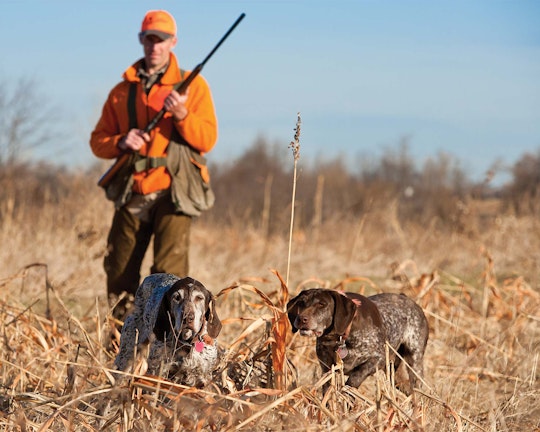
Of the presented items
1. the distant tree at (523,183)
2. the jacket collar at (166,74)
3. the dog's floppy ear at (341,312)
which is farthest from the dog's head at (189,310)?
the distant tree at (523,183)

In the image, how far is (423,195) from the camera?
31047 mm

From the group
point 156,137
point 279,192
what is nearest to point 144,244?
point 156,137

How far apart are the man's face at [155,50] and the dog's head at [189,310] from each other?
310cm

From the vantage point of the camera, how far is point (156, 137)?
6.94m

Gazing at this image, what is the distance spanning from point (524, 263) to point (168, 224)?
272 inches

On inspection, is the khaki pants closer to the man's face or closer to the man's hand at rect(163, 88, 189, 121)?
the man's hand at rect(163, 88, 189, 121)

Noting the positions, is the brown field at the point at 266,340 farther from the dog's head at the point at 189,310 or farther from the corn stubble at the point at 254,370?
the dog's head at the point at 189,310

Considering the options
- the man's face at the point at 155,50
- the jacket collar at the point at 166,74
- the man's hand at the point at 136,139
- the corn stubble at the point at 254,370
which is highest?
the man's face at the point at 155,50

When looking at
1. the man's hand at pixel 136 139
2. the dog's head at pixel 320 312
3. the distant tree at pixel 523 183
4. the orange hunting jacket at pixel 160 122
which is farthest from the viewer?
the distant tree at pixel 523 183

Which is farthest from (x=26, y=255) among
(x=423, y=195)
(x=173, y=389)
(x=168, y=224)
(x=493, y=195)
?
(x=423, y=195)

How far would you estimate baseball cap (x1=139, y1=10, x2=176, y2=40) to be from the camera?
688 centimetres

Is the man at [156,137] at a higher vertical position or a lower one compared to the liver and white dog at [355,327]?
higher

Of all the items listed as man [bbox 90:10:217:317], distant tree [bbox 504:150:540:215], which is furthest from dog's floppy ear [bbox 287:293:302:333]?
distant tree [bbox 504:150:540:215]

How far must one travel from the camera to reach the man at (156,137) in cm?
691
